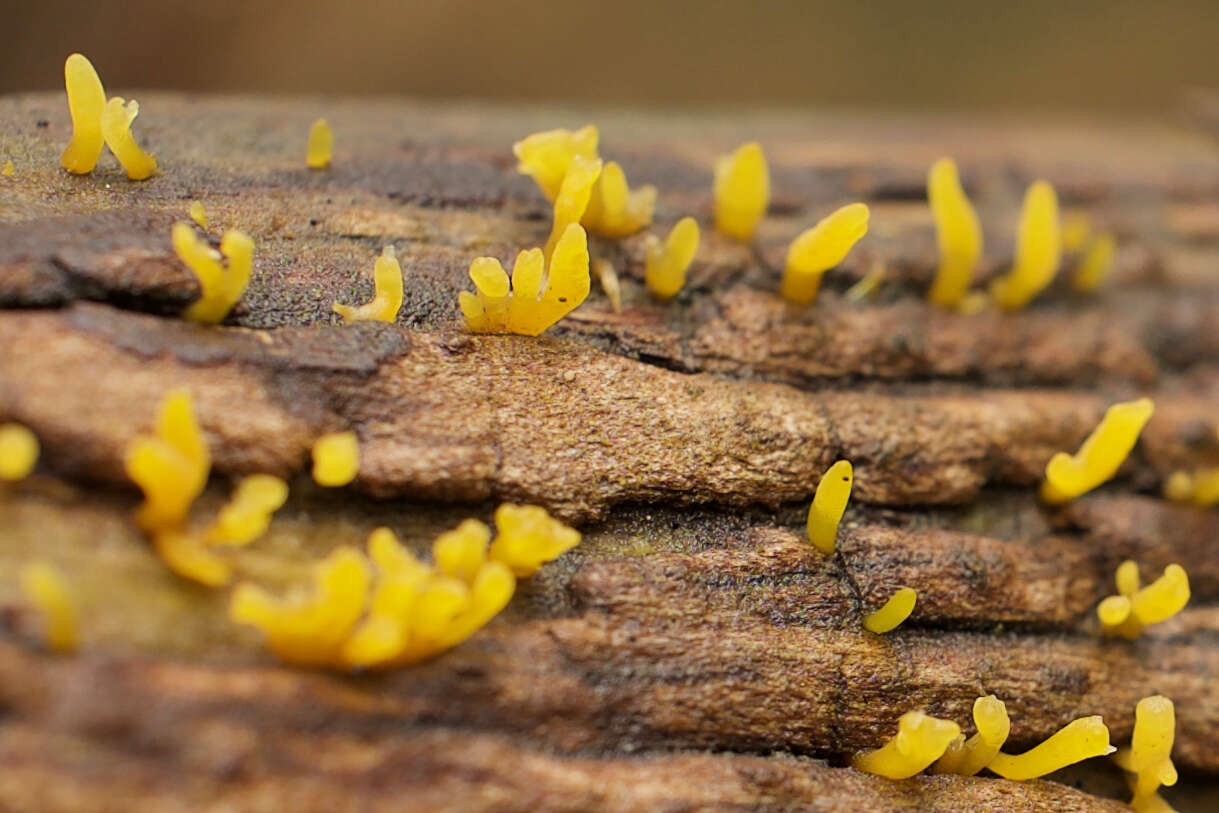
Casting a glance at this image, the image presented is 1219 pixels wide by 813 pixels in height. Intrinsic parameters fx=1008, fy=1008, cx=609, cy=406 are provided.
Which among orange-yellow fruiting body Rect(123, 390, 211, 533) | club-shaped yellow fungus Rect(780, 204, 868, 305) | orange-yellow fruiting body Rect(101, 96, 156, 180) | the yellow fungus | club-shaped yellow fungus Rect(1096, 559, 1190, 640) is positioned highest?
the yellow fungus

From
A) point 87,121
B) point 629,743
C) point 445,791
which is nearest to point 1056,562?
point 629,743

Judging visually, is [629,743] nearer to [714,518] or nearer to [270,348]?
[714,518]

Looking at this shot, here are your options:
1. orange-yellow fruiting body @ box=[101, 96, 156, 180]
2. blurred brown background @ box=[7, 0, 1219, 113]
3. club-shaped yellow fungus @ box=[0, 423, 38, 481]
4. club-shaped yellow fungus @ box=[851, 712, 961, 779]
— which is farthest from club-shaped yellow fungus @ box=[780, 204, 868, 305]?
blurred brown background @ box=[7, 0, 1219, 113]

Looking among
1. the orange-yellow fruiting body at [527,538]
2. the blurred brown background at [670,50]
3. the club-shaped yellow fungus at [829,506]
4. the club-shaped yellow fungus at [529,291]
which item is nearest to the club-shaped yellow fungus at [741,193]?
the club-shaped yellow fungus at [529,291]

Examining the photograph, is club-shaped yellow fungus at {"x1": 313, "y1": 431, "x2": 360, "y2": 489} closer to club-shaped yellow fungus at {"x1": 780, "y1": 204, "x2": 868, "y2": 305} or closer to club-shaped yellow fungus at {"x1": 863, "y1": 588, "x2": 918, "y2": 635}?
club-shaped yellow fungus at {"x1": 863, "y1": 588, "x2": 918, "y2": 635}

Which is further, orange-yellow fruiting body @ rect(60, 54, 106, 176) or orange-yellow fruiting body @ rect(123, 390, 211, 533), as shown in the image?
orange-yellow fruiting body @ rect(60, 54, 106, 176)
